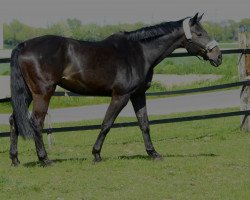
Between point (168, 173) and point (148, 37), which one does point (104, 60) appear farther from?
point (168, 173)

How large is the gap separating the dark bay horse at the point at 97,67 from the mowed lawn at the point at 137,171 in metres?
0.48

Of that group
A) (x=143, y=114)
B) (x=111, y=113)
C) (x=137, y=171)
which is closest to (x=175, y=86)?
(x=143, y=114)

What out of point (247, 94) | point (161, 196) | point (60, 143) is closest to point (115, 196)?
point (161, 196)

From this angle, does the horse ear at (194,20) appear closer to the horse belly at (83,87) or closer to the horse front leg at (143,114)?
the horse front leg at (143,114)

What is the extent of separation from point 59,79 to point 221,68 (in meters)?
21.6

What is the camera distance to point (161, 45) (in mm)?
9016

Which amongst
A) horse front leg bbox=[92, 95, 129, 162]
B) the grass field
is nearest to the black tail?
horse front leg bbox=[92, 95, 129, 162]

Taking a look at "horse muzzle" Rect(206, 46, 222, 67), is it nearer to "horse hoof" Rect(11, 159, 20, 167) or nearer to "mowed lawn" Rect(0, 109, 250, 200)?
"mowed lawn" Rect(0, 109, 250, 200)

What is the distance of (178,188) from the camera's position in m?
7.00

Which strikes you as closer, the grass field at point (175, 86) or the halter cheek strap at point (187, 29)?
the halter cheek strap at point (187, 29)

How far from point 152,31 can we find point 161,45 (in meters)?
0.25

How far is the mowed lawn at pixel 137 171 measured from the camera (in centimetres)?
677

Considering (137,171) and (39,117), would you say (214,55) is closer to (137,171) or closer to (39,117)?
(137,171)

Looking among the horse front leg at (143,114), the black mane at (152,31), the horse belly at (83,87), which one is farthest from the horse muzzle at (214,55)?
the horse belly at (83,87)
